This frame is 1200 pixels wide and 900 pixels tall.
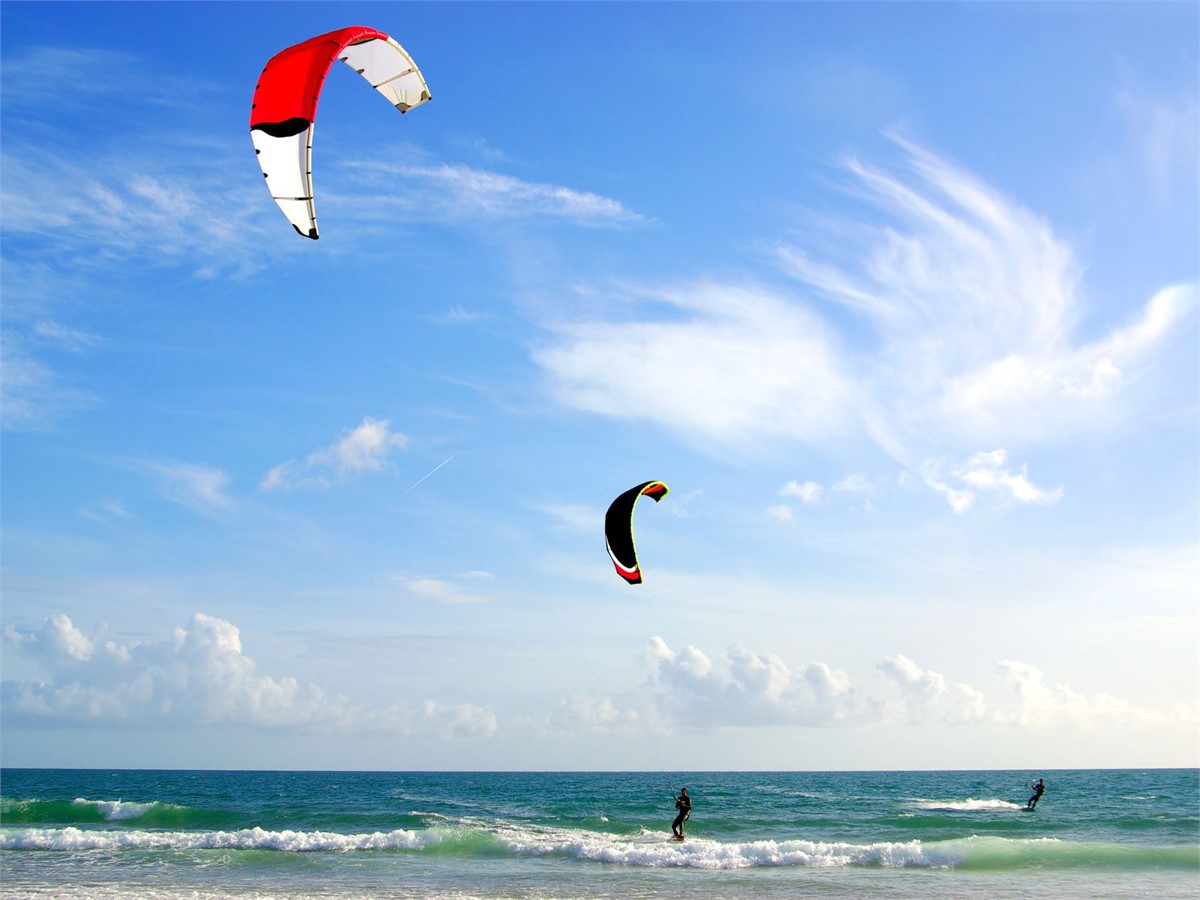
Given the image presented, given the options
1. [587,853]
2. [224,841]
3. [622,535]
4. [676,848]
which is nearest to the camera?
[622,535]

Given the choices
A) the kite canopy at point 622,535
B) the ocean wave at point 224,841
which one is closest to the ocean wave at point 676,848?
the ocean wave at point 224,841

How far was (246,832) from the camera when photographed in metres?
20.5

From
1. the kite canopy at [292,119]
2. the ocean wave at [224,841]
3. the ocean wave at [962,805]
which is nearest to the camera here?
the kite canopy at [292,119]

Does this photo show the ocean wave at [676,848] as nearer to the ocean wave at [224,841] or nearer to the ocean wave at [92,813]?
the ocean wave at [224,841]

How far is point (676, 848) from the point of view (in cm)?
1905

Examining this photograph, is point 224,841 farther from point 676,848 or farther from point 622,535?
point 622,535

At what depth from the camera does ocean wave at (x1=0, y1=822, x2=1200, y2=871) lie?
18.0 meters

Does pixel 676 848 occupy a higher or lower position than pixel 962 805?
higher

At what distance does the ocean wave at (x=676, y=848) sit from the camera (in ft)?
59.1

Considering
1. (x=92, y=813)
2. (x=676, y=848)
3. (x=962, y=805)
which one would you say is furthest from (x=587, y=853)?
(x=962, y=805)

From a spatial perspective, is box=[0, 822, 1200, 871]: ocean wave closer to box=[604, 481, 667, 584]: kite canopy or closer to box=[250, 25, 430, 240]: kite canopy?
box=[604, 481, 667, 584]: kite canopy

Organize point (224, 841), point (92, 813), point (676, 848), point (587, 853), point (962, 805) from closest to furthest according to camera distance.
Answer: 1. point (587, 853)
2. point (676, 848)
3. point (224, 841)
4. point (92, 813)
5. point (962, 805)

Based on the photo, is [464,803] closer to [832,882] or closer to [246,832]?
[246,832]

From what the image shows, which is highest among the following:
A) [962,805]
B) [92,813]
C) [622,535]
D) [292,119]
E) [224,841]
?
[292,119]
